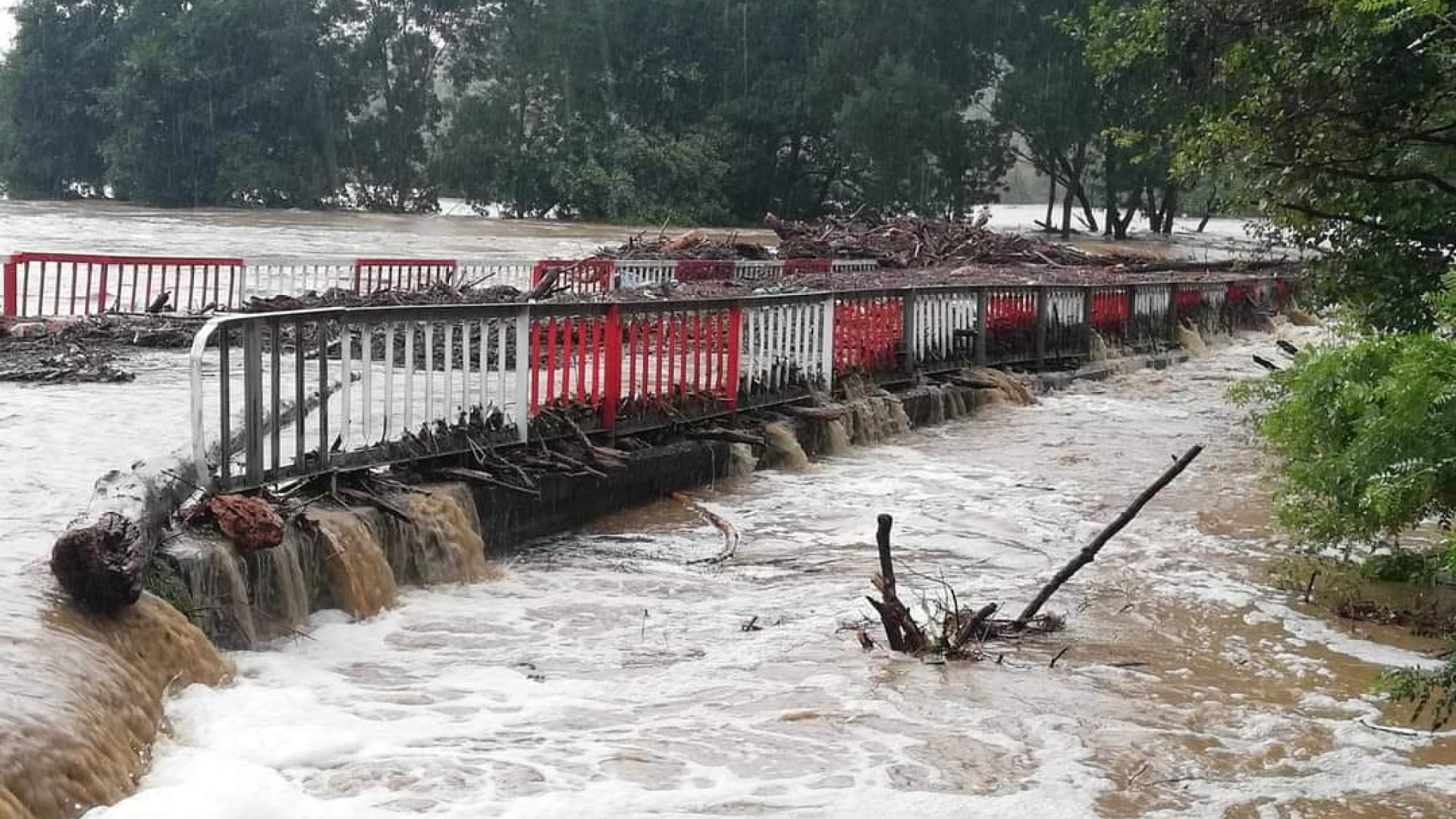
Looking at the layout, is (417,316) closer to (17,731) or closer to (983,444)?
(17,731)

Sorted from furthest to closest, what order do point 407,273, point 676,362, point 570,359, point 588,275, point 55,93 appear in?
point 55,93 → point 588,275 → point 407,273 → point 676,362 → point 570,359

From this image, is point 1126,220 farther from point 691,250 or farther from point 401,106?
point 401,106

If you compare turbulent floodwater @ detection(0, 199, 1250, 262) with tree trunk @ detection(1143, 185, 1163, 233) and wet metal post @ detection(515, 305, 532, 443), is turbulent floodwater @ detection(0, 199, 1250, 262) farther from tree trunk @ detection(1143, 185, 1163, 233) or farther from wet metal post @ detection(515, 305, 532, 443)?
wet metal post @ detection(515, 305, 532, 443)

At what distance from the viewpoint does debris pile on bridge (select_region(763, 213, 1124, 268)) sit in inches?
1245

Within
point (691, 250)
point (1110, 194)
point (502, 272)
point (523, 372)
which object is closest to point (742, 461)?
point (523, 372)

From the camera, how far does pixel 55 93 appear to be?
70.3 m

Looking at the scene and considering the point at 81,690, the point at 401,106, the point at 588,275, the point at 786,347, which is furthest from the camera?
the point at 401,106

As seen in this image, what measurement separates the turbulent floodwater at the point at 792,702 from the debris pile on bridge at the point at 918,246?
68.9 feet

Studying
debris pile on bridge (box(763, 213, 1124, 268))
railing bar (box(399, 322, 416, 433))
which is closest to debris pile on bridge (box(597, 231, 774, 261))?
debris pile on bridge (box(763, 213, 1124, 268))

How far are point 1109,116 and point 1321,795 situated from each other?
162 ft

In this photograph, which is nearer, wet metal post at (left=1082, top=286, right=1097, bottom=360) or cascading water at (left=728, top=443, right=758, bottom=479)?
cascading water at (left=728, top=443, right=758, bottom=479)

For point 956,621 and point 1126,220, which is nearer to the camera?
point 956,621

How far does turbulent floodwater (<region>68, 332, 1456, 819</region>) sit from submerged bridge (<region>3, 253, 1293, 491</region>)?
3.20 feet

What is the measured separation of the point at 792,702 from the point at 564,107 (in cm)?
6162
